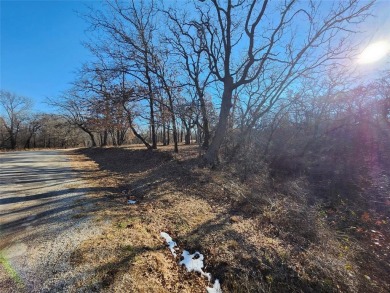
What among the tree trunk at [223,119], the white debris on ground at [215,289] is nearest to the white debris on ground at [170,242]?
the white debris on ground at [215,289]

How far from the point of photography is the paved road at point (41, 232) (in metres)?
2.72

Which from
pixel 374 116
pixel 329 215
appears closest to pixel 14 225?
pixel 329 215

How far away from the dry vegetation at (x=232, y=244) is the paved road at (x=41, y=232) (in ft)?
0.95

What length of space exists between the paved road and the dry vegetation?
29 cm

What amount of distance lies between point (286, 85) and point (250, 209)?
891 cm

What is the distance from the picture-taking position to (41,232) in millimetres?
3916

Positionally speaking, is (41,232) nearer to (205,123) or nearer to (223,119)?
(223,119)

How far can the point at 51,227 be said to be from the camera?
4.10 m

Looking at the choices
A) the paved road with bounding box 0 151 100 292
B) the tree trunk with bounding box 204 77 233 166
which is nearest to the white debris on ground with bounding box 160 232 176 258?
the paved road with bounding box 0 151 100 292

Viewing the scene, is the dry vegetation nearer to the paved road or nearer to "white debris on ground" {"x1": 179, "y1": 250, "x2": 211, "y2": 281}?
"white debris on ground" {"x1": 179, "y1": 250, "x2": 211, "y2": 281}

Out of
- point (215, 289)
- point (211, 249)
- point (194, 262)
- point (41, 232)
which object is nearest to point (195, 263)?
point (194, 262)

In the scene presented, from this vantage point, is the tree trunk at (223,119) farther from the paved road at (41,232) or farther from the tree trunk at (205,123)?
the paved road at (41,232)

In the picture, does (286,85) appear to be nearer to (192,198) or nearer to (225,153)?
(225,153)

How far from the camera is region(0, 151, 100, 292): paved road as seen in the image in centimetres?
272
